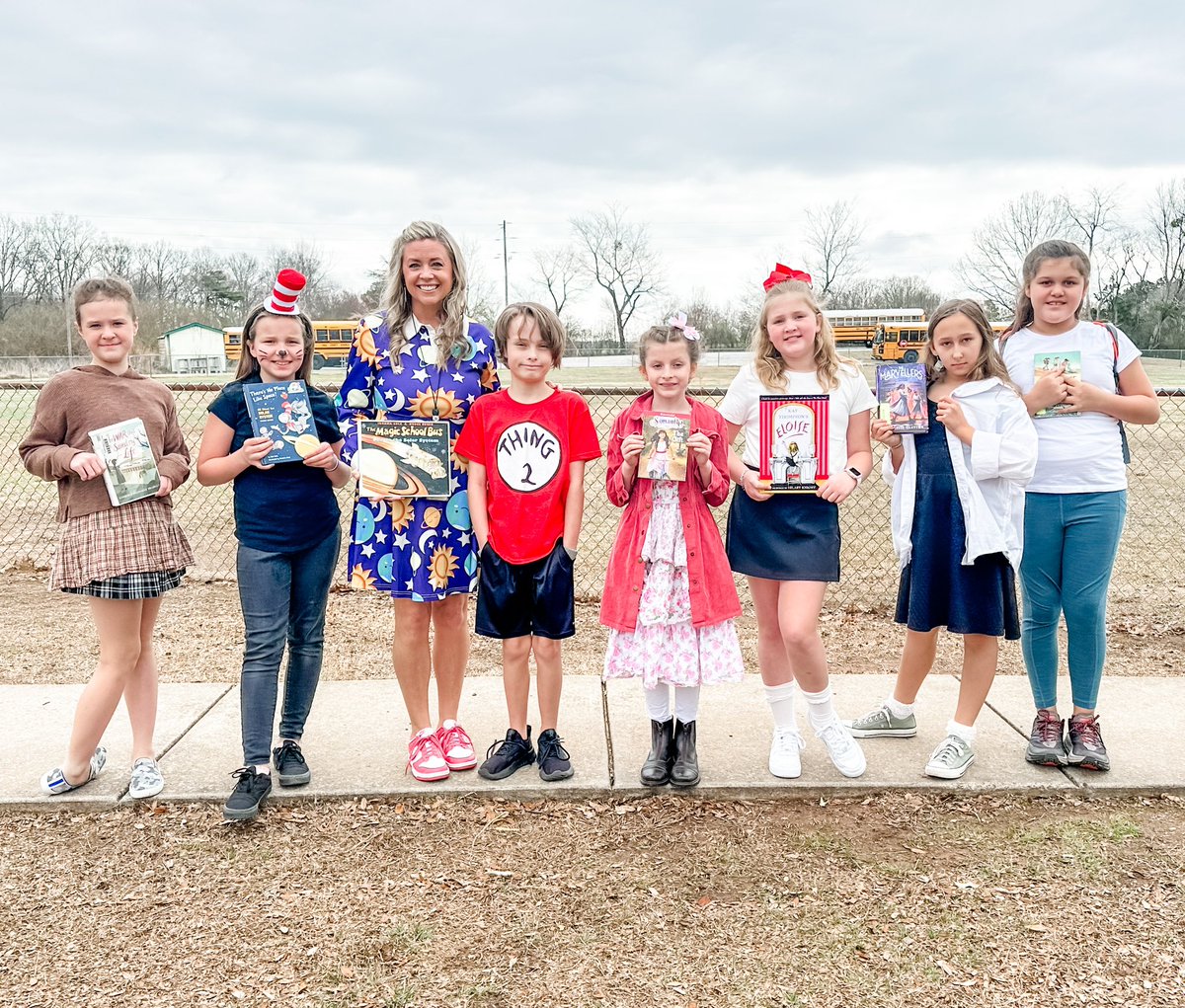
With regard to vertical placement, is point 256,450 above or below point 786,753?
above

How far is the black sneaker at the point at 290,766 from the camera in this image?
346 centimetres

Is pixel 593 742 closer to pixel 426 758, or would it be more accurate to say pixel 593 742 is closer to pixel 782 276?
pixel 426 758

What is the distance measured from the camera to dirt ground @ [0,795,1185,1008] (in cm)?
241

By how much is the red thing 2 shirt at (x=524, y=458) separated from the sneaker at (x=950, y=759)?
1.62 meters

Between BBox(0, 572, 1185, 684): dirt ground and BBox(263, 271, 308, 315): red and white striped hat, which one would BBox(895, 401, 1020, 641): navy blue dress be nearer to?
BBox(0, 572, 1185, 684): dirt ground

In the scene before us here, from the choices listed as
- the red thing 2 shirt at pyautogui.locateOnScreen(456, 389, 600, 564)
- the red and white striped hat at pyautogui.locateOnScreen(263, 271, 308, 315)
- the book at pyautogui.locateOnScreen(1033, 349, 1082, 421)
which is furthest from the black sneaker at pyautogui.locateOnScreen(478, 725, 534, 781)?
the book at pyautogui.locateOnScreen(1033, 349, 1082, 421)

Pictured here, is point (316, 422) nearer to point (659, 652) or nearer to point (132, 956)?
point (659, 652)

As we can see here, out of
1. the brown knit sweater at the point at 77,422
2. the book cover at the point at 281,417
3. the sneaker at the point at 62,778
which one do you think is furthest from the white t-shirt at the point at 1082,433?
the sneaker at the point at 62,778

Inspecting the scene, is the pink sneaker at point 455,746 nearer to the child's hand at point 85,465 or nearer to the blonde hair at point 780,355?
the child's hand at point 85,465

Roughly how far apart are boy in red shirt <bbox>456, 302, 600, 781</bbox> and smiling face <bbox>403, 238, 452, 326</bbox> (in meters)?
0.24

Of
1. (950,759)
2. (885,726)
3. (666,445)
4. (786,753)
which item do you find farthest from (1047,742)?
(666,445)

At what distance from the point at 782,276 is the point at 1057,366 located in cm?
100

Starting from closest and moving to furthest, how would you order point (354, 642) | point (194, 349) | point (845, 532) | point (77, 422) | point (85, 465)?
1. point (85, 465)
2. point (77, 422)
3. point (354, 642)
4. point (845, 532)
5. point (194, 349)

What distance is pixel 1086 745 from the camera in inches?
140
